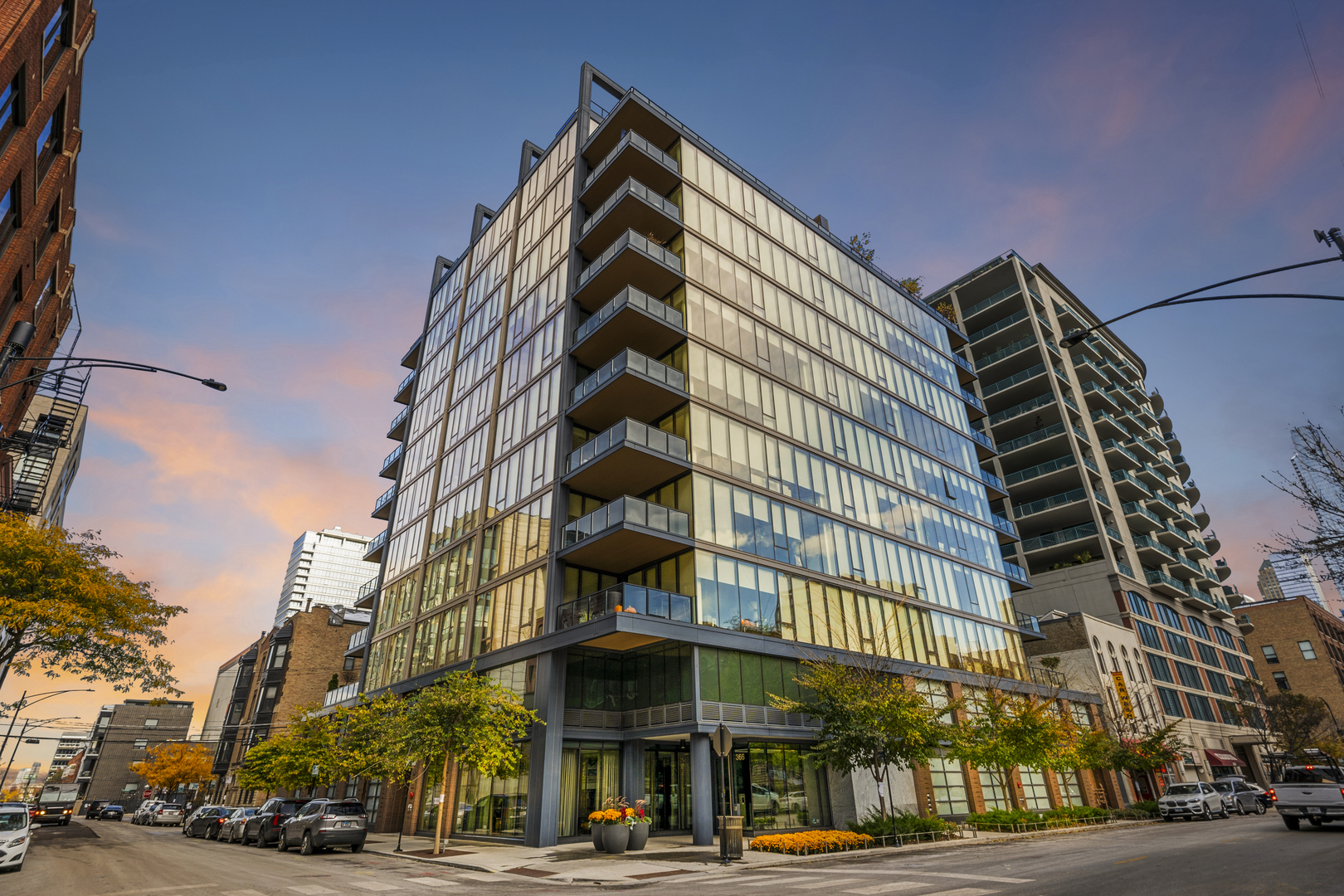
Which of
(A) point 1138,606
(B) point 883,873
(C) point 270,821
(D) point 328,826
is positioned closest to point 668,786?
(D) point 328,826

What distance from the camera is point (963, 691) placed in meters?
35.5

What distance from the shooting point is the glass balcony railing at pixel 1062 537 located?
185 feet

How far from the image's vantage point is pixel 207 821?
111 feet

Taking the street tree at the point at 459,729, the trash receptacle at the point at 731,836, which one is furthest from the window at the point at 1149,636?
the street tree at the point at 459,729

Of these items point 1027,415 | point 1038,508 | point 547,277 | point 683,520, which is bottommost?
point 683,520

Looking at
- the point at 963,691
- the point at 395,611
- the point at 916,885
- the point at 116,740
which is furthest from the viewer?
the point at 116,740

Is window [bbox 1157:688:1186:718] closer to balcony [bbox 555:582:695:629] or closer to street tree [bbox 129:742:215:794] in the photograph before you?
balcony [bbox 555:582:695:629]

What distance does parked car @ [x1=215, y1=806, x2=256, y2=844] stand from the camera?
29781 millimetres

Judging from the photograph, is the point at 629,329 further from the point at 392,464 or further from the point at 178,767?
the point at 178,767

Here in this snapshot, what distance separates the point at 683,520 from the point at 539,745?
9.83 metres

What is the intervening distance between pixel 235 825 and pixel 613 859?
2082cm

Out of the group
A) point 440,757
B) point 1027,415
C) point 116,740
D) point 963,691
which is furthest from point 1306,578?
point 116,740

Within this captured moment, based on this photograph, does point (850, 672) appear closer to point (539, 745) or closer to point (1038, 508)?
point (539, 745)

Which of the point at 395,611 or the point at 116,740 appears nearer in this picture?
the point at 395,611
